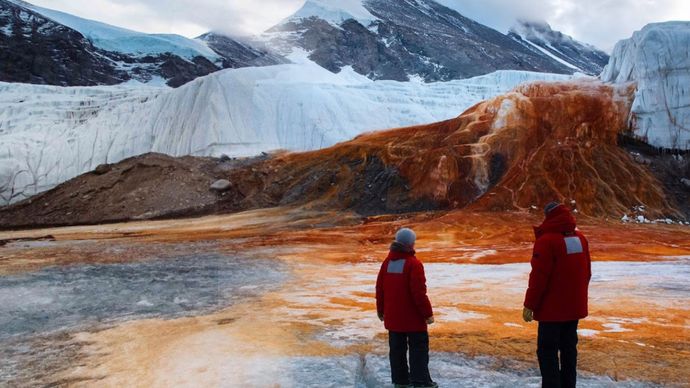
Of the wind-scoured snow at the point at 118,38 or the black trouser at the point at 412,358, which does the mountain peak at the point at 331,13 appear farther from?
the black trouser at the point at 412,358

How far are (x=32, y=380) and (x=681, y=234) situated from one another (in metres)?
20.4

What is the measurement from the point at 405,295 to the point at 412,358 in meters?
0.57

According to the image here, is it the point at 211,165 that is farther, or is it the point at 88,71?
the point at 88,71

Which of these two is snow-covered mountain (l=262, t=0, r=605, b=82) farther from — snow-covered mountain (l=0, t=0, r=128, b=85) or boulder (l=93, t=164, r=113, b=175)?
boulder (l=93, t=164, r=113, b=175)

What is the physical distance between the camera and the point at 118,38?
2990 inches

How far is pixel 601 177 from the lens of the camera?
2545cm

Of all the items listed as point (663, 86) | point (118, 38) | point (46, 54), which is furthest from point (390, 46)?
point (663, 86)

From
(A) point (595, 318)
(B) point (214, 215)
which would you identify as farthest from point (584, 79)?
(A) point (595, 318)

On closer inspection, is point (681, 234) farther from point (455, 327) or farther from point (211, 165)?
point (211, 165)

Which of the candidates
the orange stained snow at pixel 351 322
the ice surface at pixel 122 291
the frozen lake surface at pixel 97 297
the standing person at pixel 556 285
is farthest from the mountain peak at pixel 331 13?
the standing person at pixel 556 285

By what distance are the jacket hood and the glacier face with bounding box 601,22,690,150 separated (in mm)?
26904

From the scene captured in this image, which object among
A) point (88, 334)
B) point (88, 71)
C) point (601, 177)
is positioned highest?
point (88, 71)

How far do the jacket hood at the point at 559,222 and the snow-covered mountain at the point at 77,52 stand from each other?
75523 millimetres

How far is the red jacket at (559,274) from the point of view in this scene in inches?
179
